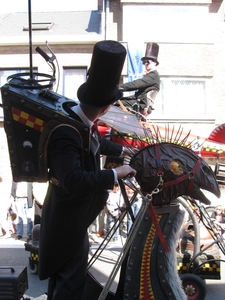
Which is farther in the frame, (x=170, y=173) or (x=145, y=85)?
(x=145, y=85)

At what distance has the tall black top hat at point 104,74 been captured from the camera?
232 cm

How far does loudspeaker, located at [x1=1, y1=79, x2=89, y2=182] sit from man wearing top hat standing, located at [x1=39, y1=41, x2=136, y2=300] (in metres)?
0.06

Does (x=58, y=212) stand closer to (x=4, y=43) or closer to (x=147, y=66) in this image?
(x=147, y=66)

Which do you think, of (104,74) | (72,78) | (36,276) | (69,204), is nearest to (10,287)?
(69,204)

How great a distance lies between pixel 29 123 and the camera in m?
2.51

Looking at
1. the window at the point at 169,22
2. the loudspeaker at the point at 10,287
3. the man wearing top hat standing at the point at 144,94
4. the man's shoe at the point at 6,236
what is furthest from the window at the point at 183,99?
the loudspeaker at the point at 10,287

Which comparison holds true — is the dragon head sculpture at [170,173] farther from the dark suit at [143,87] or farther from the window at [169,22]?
the window at [169,22]

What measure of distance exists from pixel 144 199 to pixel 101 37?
41.6 feet

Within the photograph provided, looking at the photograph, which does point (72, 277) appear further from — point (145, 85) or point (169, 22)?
point (169, 22)

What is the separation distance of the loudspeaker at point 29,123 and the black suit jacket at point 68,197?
2.6 inches

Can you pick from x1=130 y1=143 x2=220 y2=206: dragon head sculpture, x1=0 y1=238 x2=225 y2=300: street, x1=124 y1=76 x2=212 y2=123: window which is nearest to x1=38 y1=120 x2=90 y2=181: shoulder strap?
x1=130 y1=143 x2=220 y2=206: dragon head sculpture

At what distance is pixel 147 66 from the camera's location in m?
5.79

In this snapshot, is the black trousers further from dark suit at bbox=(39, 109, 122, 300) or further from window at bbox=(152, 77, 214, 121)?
window at bbox=(152, 77, 214, 121)

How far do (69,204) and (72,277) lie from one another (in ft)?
1.49
